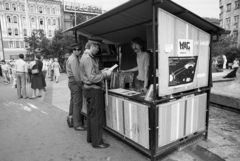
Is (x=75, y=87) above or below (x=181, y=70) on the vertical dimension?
below

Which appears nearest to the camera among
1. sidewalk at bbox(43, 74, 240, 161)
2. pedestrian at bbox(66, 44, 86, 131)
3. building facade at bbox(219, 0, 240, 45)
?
sidewalk at bbox(43, 74, 240, 161)

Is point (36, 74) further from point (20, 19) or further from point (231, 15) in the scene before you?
point (20, 19)

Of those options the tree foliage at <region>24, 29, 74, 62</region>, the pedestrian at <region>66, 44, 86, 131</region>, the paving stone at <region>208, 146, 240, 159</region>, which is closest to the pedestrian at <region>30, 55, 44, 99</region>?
the pedestrian at <region>66, 44, 86, 131</region>

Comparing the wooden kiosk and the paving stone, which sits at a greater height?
the wooden kiosk

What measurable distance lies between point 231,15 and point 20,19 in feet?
160

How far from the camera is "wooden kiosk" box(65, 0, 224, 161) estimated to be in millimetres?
2480

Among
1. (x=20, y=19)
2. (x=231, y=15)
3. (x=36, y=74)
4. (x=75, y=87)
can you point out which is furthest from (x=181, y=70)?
(x=20, y=19)

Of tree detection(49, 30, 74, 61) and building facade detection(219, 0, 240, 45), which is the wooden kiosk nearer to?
tree detection(49, 30, 74, 61)

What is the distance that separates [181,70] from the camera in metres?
2.77

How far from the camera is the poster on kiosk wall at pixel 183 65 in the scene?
2641 millimetres

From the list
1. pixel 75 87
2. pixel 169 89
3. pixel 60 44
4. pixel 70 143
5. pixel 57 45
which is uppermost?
pixel 60 44

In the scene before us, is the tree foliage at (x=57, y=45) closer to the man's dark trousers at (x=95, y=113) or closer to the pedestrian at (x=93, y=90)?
the pedestrian at (x=93, y=90)

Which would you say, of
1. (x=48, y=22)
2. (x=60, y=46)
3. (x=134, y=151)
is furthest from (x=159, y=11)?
(x=48, y=22)

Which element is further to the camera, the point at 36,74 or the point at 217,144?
the point at 36,74
